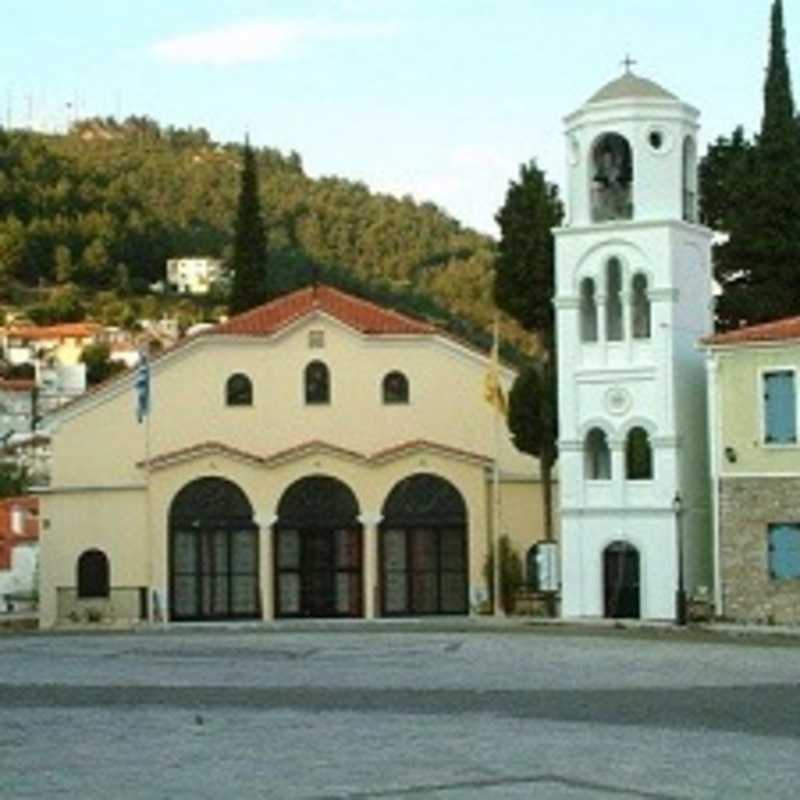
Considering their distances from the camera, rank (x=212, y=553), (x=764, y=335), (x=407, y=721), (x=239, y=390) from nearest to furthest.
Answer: (x=407, y=721)
(x=764, y=335)
(x=212, y=553)
(x=239, y=390)

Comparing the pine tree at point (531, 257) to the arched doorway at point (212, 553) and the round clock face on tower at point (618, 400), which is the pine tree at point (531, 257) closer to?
the round clock face on tower at point (618, 400)

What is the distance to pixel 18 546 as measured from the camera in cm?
9006

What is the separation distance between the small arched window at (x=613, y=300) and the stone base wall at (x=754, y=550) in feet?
17.2

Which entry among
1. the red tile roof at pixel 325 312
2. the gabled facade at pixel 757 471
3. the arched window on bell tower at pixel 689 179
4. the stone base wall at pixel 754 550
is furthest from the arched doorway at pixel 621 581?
the red tile roof at pixel 325 312

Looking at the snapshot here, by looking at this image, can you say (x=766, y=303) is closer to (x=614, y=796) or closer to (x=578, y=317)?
(x=578, y=317)

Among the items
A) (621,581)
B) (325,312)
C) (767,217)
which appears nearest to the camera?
(621,581)

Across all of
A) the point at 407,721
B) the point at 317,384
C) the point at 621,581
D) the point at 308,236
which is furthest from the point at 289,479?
the point at 308,236

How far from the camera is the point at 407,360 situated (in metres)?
56.3

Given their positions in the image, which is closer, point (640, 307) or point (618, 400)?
point (618, 400)

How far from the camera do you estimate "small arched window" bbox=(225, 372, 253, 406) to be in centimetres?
5634

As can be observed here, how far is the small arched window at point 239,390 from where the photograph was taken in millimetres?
56344

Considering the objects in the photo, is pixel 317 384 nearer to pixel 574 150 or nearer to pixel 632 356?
pixel 574 150

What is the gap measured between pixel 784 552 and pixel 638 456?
4964mm

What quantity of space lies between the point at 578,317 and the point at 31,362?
13995 centimetres
